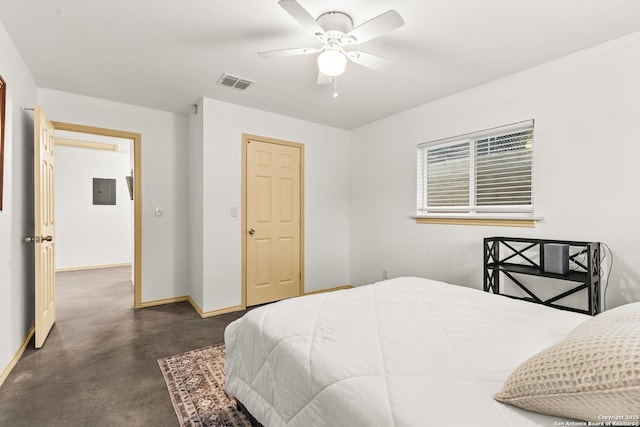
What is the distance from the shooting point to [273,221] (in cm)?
396

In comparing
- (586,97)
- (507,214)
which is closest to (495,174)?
(507,214)

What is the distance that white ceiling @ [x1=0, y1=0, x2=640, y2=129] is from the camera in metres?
1.93

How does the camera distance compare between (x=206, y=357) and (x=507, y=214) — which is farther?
(x=507, y=214)

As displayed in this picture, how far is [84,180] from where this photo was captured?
6.26 metres

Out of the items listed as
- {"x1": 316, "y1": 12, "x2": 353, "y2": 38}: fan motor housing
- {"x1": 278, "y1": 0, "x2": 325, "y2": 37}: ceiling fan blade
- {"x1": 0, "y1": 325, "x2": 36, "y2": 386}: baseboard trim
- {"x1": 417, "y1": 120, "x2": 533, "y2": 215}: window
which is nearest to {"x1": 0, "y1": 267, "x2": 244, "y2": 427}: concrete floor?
{"x1": 0, "y1": 325, "x2": 36, "y2": 386}: baseboard trim

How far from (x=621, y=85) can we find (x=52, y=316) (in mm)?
5255

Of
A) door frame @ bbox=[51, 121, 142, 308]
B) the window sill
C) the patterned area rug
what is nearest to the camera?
the patterned area rug

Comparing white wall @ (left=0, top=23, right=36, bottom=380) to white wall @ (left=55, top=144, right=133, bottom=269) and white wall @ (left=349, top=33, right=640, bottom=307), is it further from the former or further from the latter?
white wall @ (left=55, top=144, right=133, bottom=269)

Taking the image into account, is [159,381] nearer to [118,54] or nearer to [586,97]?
[118,54]

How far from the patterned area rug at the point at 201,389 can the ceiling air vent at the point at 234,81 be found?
7.84 feet

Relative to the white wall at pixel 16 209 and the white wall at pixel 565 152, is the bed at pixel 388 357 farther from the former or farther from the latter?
the white wall at pixel 16 209

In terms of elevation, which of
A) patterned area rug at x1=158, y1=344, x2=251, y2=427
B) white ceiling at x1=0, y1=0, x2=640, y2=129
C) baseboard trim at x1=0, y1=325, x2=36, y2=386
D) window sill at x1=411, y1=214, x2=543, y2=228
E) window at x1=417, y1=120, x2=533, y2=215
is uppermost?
white ceiling at x1=0, y1=0, x2=640, y2=129

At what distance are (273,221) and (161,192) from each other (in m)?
1.42

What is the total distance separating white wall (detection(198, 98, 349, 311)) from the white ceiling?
0.42 meters
